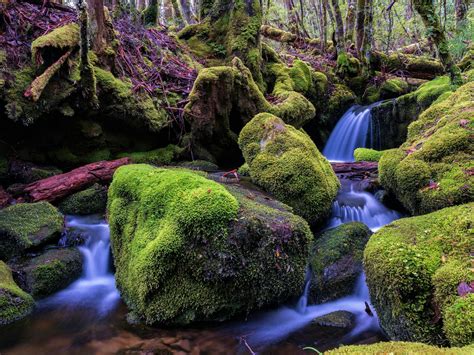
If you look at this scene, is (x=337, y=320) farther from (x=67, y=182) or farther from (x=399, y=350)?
(x=67, y=182)

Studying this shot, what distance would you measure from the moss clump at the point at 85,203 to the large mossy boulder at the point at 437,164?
5.11m

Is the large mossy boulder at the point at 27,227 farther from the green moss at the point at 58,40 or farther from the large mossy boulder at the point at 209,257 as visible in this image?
the green moss at the point at 58,40

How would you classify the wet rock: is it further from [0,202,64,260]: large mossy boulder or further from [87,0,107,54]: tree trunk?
[87,0,107,54]: tree trunk

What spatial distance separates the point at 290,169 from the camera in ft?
20.0

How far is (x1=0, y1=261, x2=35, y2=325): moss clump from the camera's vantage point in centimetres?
438

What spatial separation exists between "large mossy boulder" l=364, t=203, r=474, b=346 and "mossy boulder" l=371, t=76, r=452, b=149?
27.2 feet

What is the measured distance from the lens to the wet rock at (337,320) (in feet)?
14.0

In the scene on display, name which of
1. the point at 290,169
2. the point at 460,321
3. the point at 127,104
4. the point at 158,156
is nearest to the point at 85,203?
the point at 158,156

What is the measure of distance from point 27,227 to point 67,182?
4.75 feet

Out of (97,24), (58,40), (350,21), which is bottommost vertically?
(58,40)

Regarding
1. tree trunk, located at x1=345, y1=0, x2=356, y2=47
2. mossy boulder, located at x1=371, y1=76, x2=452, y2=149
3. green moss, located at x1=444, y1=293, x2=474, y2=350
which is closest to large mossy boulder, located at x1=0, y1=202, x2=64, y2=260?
green moss, located at x1=444, y1=293, x2=474, y2=350

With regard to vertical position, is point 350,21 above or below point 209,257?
above

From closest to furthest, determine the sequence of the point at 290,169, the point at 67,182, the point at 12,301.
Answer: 1. the point at 12,301
2. the point at 290,169
3. the point at 67,182

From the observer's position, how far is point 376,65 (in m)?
14.5
